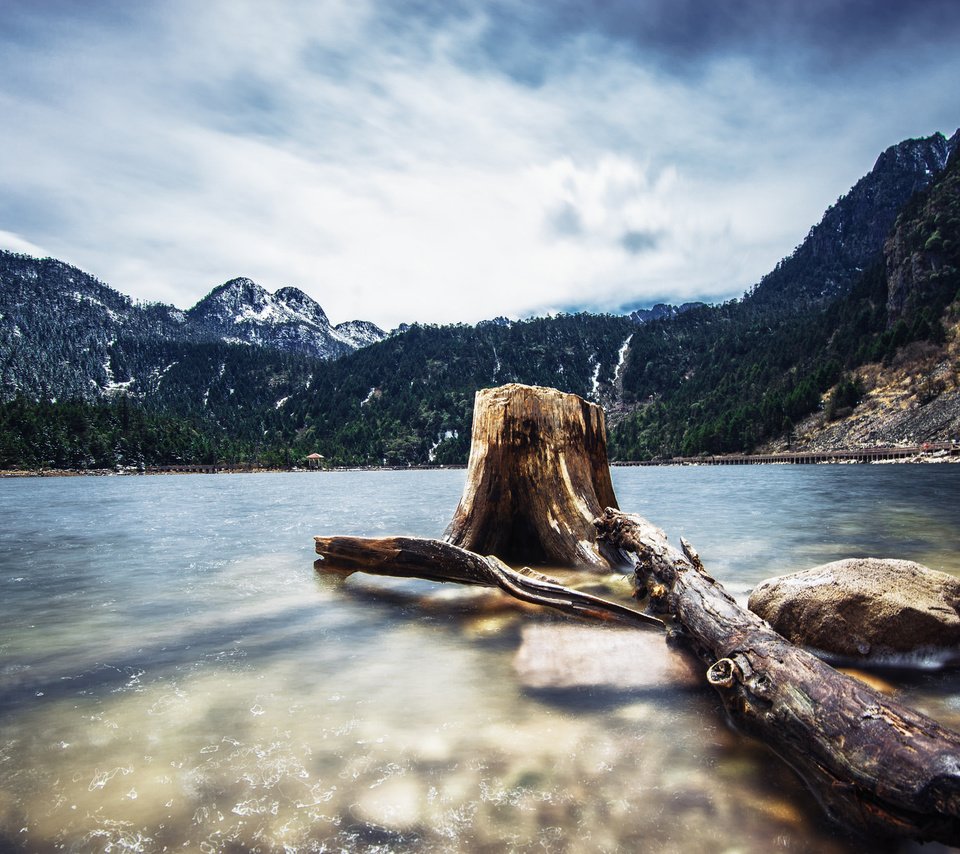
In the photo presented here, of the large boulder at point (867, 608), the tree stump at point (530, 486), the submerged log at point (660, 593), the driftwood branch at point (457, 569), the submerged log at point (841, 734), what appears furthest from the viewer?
the tree stump at point (530, 486)

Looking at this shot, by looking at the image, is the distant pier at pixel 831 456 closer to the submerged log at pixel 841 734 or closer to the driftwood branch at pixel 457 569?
the driftwood branch at pixel 457 569

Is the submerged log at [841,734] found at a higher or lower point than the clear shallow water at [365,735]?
higher

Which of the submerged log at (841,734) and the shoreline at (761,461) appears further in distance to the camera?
the shoreline at (761,461)

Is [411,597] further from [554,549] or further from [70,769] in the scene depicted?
[70,769]

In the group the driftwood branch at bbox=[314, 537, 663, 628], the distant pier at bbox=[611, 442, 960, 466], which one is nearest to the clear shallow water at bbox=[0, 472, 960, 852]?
the driftwood branch at bbox=[314, 537, 663, 628]

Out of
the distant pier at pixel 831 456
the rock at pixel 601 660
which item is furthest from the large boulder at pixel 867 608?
the distant pier at pixel 831 456

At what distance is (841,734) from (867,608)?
3290 mm

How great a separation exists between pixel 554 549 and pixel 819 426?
458ft

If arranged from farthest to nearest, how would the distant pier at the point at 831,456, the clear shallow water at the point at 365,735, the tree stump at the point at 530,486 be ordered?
the distant pier at the point at 831,456
the tree stump at the point at 530,486
the clear shallow water at the point at 365,735

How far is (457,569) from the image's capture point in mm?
8828

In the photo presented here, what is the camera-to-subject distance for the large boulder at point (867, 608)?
5.73 metres

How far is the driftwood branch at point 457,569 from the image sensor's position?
7.11m

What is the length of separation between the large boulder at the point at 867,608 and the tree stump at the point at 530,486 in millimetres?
4177

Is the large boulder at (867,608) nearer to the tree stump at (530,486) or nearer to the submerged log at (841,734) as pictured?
the submerged log at (841,734)
